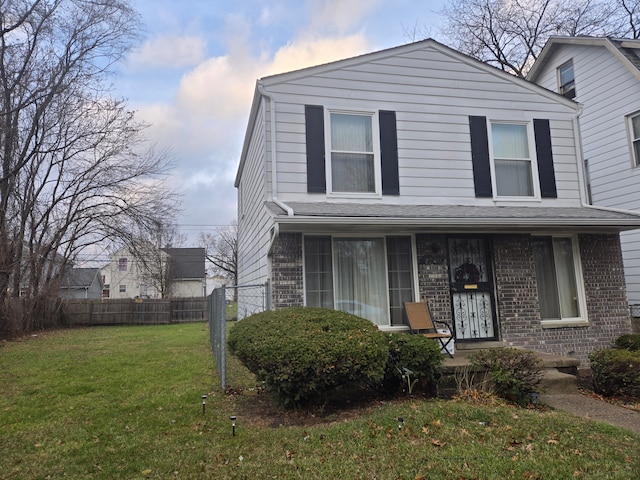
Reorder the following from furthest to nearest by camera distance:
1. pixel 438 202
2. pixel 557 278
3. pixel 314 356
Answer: pixel 557 278 < pixel 438 202 < pixel 314 356

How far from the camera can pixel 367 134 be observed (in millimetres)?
8133

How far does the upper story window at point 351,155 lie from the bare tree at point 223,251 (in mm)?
37509

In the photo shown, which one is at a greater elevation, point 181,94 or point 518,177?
point 181,94

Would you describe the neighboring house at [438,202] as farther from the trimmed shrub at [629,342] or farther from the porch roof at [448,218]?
the trimmed shrub at [629,342]

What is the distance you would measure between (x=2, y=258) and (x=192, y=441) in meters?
11.2

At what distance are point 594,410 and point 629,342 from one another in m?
3.73

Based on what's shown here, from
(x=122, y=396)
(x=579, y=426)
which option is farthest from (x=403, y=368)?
(x=122, y=396)

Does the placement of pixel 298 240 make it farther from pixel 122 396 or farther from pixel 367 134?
pixel 122 396

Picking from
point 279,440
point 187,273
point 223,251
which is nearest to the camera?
point 279,440

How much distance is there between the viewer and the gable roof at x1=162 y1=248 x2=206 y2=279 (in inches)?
1458

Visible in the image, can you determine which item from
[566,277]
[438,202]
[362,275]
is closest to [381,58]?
[438,202]

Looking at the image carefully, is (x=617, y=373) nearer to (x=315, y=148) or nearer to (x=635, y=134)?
(x=315, y=148)

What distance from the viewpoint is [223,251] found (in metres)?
47.2

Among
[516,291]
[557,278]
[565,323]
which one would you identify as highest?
[557,278]
